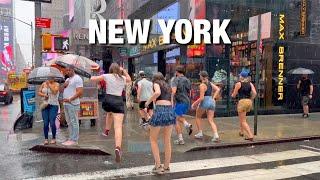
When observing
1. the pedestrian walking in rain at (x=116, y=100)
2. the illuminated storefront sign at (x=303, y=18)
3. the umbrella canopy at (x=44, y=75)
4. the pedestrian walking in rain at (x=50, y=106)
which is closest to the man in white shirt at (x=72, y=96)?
the pedestrian walking in rain at (x=50, y=106)

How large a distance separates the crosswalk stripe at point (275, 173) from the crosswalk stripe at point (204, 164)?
55cm

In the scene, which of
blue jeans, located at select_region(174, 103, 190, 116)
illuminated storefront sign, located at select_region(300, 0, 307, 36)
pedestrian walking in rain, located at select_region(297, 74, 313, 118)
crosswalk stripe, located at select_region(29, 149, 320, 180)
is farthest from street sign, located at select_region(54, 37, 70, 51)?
illuminated storefront sign, located at select_region(300, 0, 307, 36)

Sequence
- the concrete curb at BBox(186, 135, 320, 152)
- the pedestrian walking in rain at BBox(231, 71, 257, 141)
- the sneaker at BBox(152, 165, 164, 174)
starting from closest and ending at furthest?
the sneaker at BBox(152, 165, 164, 174), the concrete curb at BBox(186, 135, 320, 152), the pedestrian walking in rain at BBox(231, 71, 257, 141)

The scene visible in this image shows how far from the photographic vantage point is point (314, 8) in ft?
55.4

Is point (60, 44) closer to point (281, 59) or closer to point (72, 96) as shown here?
point (72, 96)

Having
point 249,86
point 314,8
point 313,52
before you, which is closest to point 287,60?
point 313,52

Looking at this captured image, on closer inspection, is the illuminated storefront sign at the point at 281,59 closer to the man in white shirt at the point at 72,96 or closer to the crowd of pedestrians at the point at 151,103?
the crowd of pedestrians at the point at 151,103

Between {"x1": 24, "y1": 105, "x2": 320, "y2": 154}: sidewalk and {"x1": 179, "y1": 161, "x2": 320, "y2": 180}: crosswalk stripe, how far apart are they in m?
1.99

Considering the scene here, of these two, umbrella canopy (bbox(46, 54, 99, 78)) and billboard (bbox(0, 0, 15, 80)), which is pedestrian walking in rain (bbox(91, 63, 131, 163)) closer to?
umbrella canopy (bbox(46, 54, 99, 78))

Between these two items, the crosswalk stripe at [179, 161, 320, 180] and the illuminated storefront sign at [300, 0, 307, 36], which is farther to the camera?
the illuminated storefront sign at [300, 0, 307, 36]

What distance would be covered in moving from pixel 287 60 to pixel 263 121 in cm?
343

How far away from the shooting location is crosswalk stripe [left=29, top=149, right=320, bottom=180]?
22.9 ft

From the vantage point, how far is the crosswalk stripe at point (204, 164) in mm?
6969

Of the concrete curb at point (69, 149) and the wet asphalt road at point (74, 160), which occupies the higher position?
the concrete curb at point (69, 149)
